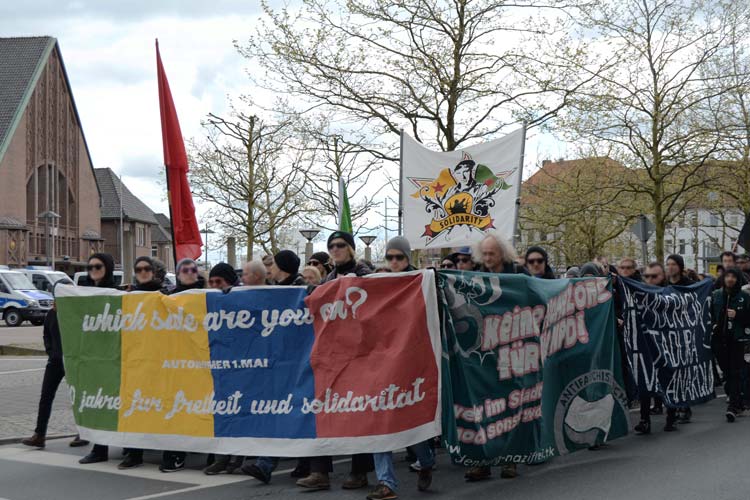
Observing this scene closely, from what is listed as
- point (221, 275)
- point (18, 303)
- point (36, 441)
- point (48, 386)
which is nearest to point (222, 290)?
point (221, 275)

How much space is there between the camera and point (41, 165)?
65.7m

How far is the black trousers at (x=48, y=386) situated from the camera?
354 inches

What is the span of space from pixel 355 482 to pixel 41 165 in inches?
2519

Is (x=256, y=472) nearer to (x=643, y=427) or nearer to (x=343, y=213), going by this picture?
(x=643, y=427)

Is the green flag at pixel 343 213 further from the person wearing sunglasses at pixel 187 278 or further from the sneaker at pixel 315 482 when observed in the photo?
the sneaker at pixel 315 482

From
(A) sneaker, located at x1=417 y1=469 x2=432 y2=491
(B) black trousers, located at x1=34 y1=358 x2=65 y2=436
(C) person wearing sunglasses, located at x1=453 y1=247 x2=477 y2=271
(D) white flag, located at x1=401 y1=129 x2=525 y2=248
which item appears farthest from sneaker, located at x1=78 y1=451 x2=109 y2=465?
(D) white flag, located at x1=401 y1=129 x2=525 y2=248

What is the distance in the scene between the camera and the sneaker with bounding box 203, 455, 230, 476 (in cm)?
772

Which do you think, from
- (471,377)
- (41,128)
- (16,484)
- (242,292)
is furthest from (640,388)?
(41,128)

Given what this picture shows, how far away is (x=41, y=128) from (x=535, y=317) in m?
64.6

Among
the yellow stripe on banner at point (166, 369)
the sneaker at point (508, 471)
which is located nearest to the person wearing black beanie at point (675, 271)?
the sneaker at point (508, 471)

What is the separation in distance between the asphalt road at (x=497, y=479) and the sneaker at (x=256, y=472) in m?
0.06

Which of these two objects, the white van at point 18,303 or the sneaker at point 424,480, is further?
the white van at point 18,303

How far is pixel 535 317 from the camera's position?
7.69 metres

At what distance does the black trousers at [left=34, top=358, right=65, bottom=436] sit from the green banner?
4270 millimetres
